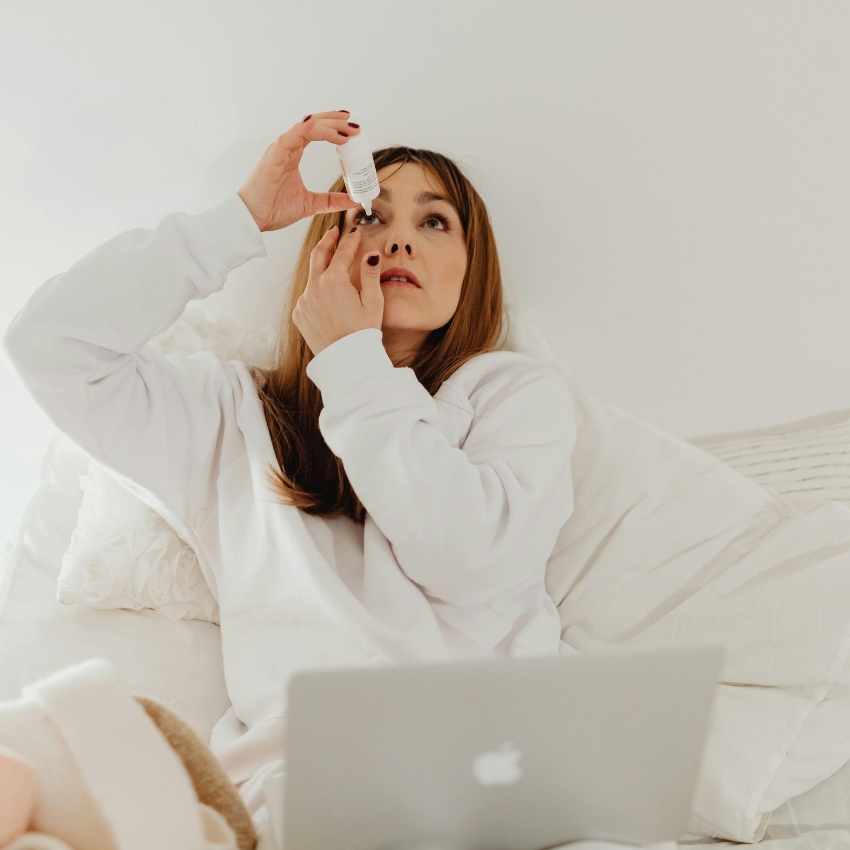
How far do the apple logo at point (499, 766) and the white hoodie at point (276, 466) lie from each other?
0.38 meters

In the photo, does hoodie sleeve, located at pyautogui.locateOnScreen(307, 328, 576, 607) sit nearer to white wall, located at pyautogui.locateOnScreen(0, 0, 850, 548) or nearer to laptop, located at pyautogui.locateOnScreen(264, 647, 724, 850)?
laptop, located at pyautogui.locateOnScreen(264, 647, 724, 850)

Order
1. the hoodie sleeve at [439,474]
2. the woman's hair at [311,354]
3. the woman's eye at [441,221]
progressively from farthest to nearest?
1. the woman's eye at [441,221]
2. the woman's hair at [311,354]
3. the hoodie sleeve at [439,474]

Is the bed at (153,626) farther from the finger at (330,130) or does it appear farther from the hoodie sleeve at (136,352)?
the finger at (330,130)

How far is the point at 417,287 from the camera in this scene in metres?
1.25

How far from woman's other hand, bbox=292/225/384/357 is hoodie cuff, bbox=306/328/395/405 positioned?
3 cm

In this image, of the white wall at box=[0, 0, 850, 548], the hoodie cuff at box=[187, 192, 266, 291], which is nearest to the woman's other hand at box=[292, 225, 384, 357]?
the hoodie cuff at box=[187, 192, 266, 291]

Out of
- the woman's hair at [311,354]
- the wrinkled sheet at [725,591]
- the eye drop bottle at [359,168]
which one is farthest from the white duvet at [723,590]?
the eye drop bottle at [359,168]

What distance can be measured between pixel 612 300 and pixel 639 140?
11.9 inches

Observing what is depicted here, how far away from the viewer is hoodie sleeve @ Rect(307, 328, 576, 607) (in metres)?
1.00

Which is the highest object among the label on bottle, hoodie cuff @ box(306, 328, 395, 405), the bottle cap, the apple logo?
the bottle cap

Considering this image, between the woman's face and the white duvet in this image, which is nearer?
the white duvet

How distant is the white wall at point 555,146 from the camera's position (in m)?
1.41

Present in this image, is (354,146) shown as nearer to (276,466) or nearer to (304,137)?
(304,137)

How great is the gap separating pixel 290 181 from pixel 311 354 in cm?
27
